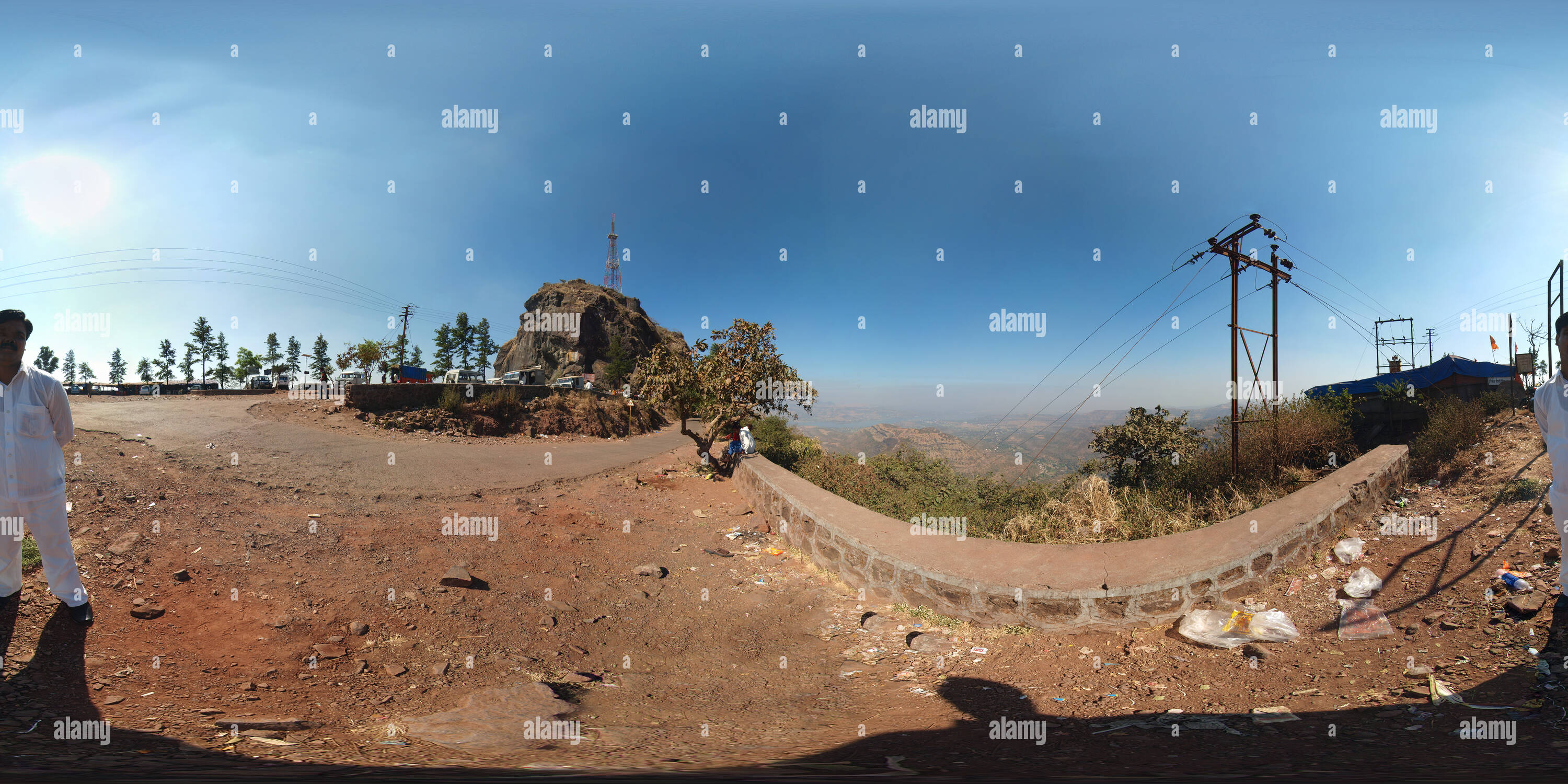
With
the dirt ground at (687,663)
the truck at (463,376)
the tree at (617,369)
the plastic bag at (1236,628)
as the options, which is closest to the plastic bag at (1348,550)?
the dirt ground at (687,663)

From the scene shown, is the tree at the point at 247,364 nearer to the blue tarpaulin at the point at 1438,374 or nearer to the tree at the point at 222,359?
the tree at the point at 222,359

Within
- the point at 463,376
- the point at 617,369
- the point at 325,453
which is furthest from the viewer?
the point at 617,369

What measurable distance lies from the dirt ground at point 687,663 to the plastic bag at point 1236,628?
10cm

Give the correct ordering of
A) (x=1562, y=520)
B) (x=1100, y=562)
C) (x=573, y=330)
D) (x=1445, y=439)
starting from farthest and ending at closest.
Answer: (x=573, y=330) < (x=1445, y=439) < (x=1100, y=562) < (x=1562, y=520)

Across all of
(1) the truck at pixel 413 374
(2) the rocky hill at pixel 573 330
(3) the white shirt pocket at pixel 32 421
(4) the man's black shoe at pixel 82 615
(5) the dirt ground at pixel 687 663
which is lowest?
(5) the dirt ground at pixel 687 663

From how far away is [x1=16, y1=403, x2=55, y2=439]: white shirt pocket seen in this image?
3.40 m

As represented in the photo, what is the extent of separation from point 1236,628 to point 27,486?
28.1 feet

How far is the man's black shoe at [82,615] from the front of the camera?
3395mm

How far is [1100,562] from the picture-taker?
471 cm

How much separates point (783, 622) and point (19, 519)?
557 cm

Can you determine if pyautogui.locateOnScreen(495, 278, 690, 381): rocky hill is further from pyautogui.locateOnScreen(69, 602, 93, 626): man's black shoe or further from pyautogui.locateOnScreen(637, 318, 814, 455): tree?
Answer: pyautogui.locateOnScreen(69, 602, 93, 626): man's black shoe

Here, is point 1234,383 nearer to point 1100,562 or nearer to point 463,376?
point 1100,562

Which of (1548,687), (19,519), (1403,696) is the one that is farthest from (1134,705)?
(19,519)

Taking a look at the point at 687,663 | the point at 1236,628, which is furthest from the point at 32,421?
the point at 1236,628
